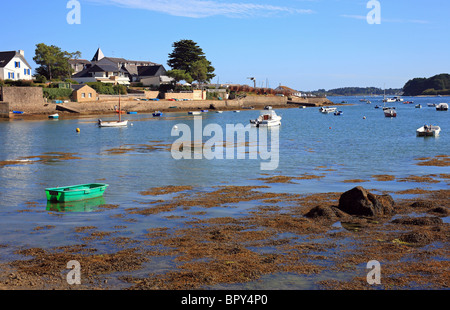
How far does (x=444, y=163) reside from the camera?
35188 mm

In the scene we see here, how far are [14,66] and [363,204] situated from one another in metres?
100.0

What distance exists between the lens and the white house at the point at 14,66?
A: 326 feet

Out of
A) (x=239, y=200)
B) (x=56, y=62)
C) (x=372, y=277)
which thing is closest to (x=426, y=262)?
(x=372, y=277)

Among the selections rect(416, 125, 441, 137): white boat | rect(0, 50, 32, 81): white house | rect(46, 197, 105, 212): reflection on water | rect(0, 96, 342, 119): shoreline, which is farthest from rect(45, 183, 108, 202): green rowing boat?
rect(0, 50, 32, 81): white house

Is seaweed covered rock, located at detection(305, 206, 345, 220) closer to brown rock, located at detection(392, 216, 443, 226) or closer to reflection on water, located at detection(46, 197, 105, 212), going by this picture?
brown rock, located at detection(392, 216, 443, 226)

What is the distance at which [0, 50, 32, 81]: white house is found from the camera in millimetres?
99375

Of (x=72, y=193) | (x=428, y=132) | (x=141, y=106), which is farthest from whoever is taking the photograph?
(x=141, y=106)

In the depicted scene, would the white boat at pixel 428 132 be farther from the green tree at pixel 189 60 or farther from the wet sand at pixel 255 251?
the green tree at pixel 189 60

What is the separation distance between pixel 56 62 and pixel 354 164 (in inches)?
3747

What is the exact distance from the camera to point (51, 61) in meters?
112

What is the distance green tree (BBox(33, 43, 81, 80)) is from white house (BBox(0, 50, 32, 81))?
5190 millimetres

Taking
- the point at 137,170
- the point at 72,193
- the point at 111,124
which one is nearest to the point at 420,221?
the point at 72,193

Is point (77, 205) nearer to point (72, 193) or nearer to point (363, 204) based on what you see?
point (72, 193)
